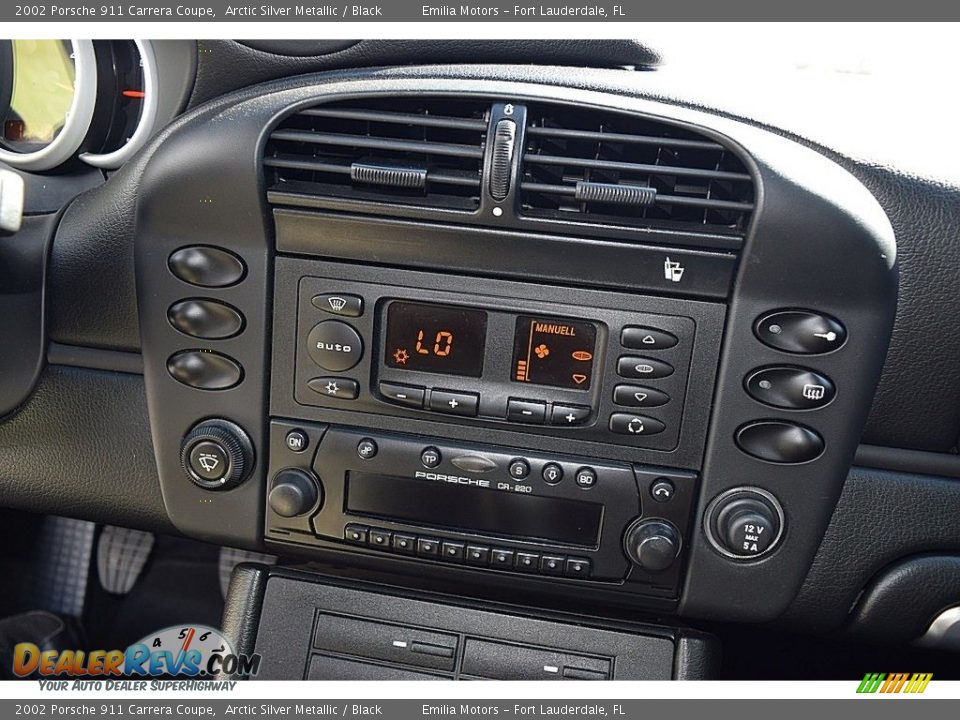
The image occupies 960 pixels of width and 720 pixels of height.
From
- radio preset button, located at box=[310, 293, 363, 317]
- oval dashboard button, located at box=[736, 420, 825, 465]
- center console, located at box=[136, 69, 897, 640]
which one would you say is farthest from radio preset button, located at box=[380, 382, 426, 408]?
oval dashboard button, located at box=[736, 420, 825, 465]

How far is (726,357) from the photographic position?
125cm

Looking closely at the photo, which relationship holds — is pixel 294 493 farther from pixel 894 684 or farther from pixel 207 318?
pixel 894 684

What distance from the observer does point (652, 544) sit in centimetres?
131

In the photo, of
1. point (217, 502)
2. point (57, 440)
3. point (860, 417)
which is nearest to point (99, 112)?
point (57, 440)

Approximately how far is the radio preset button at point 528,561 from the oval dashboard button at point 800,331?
1.60 ft

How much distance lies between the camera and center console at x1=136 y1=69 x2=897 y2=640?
1.20 meters

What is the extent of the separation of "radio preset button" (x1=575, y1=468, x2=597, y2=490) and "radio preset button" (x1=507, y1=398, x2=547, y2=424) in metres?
0.10

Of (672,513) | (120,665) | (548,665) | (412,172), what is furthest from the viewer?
(120,665)

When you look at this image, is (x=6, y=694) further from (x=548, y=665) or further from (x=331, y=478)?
(x=548, y=665)

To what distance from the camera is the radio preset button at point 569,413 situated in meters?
1.29

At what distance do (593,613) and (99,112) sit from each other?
1212 millimetres

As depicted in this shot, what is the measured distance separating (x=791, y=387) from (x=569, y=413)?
1.07 feet

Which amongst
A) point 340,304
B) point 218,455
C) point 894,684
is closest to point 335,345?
point 340,304

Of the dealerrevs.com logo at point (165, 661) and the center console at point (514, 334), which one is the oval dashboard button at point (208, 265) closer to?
the center console at point (514, 334)
